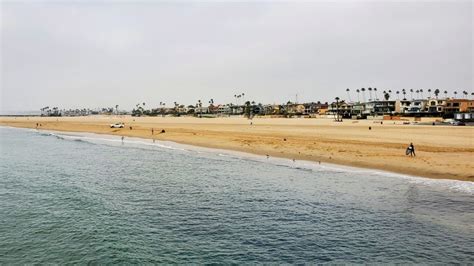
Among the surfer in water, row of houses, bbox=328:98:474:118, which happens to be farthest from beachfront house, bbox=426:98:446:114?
the surfer in water

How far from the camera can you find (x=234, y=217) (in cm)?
1830

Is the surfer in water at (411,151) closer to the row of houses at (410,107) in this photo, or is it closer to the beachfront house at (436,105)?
the row of houses at (410,107)

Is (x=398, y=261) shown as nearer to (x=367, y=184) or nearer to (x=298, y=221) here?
(x=298, y=221)

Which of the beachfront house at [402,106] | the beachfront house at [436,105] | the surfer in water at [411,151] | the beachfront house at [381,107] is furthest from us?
the beachfront house at [381,107]

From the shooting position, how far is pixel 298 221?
17688mm

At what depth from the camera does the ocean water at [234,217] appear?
1395 centimetres

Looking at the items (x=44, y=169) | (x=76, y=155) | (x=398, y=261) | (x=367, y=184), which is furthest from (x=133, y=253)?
(x=76, y=155)

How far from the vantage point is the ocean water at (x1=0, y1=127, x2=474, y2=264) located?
13.9 meters

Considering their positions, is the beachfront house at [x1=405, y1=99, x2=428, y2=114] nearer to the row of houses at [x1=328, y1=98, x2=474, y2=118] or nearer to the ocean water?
the row of houses at [x1=328, y1=98, x2=474, y2=118]

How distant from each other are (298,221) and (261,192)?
6155 millimetres

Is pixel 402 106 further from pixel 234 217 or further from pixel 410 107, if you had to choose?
pixel 234 217

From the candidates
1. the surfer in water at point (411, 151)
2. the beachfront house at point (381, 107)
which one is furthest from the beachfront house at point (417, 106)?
the surfer in water at point (411, 151)

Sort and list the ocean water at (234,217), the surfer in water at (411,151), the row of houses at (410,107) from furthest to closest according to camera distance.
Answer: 1. the row of houses at (410,107)
2. the surfer in water at (411,151)
3. the ocean water at (234,217)

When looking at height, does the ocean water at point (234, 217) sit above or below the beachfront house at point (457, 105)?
below
